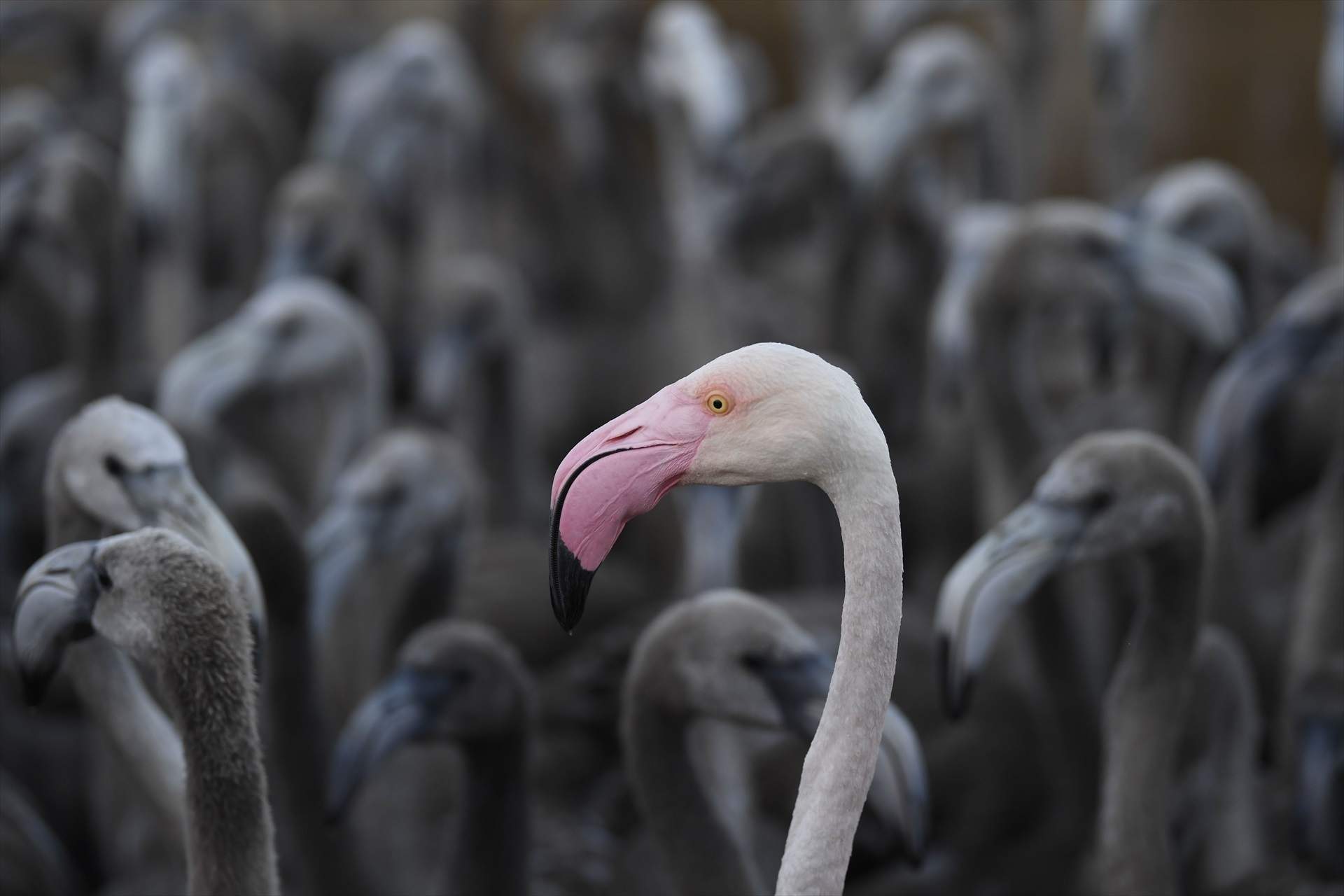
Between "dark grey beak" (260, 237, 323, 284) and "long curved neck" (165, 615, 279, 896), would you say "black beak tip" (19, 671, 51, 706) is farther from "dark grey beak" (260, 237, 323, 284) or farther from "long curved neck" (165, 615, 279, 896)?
"dark grey beak" (260, 237, 323, 284)

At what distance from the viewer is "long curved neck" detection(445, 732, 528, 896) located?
136 inches

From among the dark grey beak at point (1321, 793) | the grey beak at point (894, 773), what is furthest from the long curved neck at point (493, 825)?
the dark grey beak at point (1321, 793)

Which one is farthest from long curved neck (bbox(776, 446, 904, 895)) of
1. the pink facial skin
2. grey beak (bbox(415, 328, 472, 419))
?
grey beak (bbox(415, 328, 472, 419))

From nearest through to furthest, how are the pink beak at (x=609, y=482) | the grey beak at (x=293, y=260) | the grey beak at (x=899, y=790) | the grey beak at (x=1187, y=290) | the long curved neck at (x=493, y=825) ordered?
the pink beak at (x=609, y=482), the grey beak at (x=899, y=790), the long curved neck at (x=493, y=825), the grey beak at (x=1187, y=290), the grey beak at (x=293, y=260)

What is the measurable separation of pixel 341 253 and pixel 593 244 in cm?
183

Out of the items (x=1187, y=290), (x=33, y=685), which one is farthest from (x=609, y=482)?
(x=1187, y=290)

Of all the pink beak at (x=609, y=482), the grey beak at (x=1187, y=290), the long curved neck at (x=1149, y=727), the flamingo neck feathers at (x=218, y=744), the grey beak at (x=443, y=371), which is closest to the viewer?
the pink beak at (x=609, y=482)

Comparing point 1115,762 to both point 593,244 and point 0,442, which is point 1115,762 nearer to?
point 0,442

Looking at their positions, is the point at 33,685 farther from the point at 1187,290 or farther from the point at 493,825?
the point at 1187,290

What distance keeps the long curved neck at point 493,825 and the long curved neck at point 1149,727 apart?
108 centimetres

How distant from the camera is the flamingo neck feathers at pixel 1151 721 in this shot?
336 cm

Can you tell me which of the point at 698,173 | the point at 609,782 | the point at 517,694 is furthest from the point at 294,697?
the point at 698,173

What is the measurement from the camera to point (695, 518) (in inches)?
186

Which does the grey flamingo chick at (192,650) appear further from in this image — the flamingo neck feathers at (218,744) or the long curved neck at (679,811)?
the long curved neck at (679,811)
